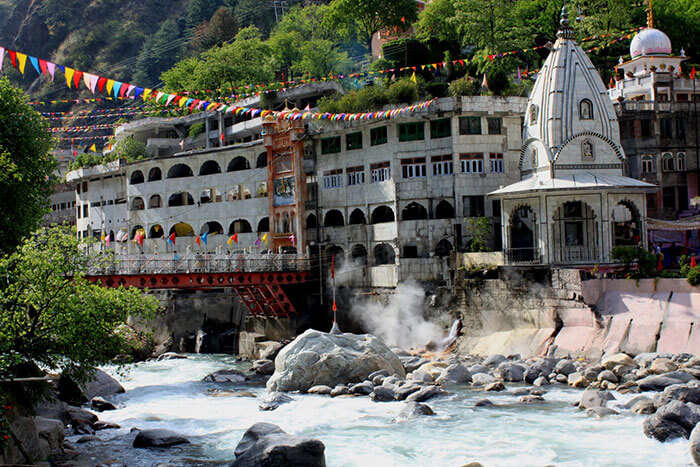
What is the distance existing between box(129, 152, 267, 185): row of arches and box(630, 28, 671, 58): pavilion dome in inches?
1194

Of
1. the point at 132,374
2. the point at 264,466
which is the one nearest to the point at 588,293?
the point at 264,466

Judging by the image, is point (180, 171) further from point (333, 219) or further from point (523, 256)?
point (523, 256)

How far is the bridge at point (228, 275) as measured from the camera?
138 feet

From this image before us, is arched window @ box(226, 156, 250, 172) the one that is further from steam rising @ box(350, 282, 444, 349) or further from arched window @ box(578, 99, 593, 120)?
arched window @ box(578, 99, 593, 120)

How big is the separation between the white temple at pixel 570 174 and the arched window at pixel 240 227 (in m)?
24.3

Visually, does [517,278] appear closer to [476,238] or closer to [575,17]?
[476,238]

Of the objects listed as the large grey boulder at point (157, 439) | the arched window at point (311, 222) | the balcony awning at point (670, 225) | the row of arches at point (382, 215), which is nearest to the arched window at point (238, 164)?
the arched window at point (311, 222)

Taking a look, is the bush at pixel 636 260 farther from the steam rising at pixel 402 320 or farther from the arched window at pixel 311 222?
the arched window at pixel 311 222

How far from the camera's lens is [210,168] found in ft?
203

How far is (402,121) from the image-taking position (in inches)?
1928

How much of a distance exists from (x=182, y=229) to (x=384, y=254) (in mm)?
19472

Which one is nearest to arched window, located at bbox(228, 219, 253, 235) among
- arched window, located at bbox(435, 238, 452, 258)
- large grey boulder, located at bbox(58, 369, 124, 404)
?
arched window, located at bbox(435, 238, 452, 258)

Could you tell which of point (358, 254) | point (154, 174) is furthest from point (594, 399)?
point (154, 174)

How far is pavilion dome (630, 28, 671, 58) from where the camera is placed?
5612cm
